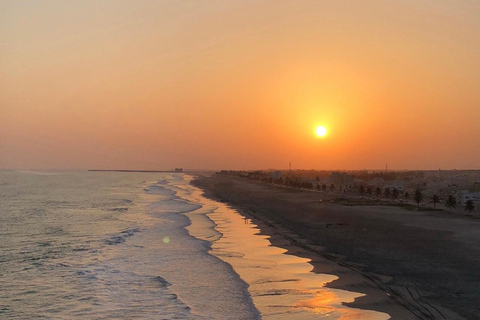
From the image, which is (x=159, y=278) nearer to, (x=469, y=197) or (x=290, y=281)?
(x=290, y=281)

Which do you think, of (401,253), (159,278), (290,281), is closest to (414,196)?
(401,253)

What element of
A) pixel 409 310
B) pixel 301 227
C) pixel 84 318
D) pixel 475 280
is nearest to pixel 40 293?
pixel 84 318

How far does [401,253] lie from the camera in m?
22.3

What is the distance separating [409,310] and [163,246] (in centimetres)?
1601

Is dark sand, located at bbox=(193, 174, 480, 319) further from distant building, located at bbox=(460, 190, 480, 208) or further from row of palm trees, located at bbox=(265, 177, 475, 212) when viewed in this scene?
distant building, located at bbox=(460, 190, 480, 208)

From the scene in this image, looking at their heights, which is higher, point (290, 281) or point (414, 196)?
point (414, 196)

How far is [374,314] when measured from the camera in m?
13.0

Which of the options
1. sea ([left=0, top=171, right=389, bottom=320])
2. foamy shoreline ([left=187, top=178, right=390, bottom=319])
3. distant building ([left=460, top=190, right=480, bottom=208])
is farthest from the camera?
distant building ([left=460, top=190, right=480, bottom=208])

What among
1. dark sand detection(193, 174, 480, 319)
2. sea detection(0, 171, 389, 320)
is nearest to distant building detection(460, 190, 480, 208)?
dark sand detection(193, 174, 480, 319)

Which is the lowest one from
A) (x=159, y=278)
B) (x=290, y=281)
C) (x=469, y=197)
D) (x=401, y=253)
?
(x=159, y=278)

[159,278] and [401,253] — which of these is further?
[401,253]

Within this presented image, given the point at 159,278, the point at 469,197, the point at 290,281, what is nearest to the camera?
the point at 290,281

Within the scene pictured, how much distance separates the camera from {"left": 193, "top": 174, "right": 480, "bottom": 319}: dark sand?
13961 mm

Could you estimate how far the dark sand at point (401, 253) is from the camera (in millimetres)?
13961
